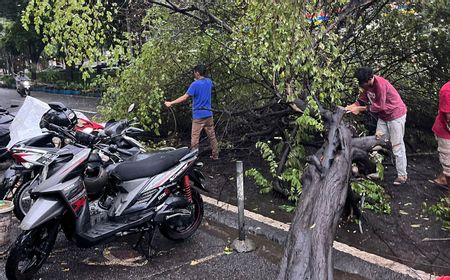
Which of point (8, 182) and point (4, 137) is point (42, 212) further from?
point (4, 137)

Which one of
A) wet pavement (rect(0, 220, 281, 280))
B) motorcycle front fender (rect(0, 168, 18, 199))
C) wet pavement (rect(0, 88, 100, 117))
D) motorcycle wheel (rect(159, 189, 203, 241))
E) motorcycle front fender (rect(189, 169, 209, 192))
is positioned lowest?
wet pavement (rect(0, 88, 100, 117))

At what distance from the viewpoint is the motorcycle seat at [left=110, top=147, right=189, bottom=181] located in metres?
4.20

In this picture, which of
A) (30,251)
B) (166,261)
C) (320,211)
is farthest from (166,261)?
(320,211)

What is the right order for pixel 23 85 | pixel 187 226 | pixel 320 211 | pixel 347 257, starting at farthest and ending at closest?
pixel 23 85, pixel 187 226, pixel 347 257, pixel 320 211

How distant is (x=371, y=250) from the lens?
4344mm

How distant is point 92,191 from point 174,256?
100cm

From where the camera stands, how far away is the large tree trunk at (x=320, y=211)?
8.30 ft

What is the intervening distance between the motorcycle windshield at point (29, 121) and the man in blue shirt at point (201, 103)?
1.94 metres

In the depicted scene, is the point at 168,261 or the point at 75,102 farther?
the point at 75,102

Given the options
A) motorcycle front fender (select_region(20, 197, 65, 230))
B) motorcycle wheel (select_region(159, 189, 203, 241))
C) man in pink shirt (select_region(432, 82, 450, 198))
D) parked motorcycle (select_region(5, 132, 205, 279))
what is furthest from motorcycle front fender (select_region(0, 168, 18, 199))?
man in pink shirt (select_region(432, 82, 450, 198))

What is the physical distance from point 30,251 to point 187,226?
1.53 meters

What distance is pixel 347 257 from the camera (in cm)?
413

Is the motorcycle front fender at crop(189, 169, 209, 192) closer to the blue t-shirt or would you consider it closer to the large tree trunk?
the large tree trunk

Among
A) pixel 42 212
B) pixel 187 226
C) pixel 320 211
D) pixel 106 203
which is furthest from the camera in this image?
pixel 187 226
